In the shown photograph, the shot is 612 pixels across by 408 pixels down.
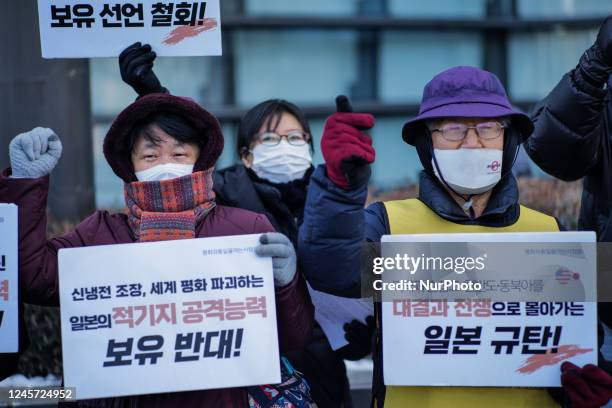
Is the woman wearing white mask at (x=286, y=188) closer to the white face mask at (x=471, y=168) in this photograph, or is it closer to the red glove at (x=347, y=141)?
the white face mask at (x=471, y=168)

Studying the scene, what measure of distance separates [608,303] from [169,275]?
1625 mm

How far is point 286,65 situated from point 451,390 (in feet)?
21.1

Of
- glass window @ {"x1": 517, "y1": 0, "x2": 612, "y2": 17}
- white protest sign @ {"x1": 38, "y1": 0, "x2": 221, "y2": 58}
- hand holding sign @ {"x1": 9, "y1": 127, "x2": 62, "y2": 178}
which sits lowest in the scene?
hand holding sign @ {"x1": 9, "y1": 127, "x2": 62, "y2": 178}

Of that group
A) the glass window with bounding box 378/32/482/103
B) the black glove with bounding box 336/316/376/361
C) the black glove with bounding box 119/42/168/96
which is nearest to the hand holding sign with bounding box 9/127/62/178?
the black glove with bounding box 119/42/168/96

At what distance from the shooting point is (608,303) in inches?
123

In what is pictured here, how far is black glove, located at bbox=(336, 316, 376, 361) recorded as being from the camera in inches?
136

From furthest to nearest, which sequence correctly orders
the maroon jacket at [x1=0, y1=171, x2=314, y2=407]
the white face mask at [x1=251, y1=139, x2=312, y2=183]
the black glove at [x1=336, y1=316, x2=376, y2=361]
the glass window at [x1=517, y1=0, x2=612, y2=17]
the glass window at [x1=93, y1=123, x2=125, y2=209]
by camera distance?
the glass window at [x1=517, y1=0, x2=612, y2=17]
the glass window at [x1=93, y1=123, x2=125, y2=209]
the white face mask at [x1=251, y1=139, x2=312, y2=183]
the black glove at [x1=336, y1=316, x2=376, y2=361]
the maroon jacket at [x1=0, y1=171, x2=314, y2=407]

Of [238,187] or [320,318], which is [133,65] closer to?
[238,187]

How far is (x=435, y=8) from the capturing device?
9.20 meters

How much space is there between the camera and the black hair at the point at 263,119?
13.1 feet

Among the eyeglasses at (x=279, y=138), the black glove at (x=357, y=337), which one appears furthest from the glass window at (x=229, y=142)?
the black glove at (x=357, y=337)

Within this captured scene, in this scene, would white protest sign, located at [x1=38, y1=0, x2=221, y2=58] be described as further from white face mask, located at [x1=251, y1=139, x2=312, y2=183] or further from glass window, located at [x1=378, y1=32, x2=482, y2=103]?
glass window, located at [x1=378, y1=32, x2=482, y2=103]

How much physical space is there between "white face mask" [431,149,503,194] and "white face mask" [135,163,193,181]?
35.2 inches

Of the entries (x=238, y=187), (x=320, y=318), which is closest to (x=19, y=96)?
(x=238, y=187)
